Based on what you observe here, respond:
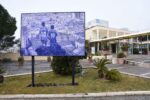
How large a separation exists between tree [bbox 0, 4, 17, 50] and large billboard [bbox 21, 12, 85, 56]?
2046cm

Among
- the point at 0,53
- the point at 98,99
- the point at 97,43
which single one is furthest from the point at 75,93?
the point at 97,43

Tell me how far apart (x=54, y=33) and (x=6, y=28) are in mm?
22031

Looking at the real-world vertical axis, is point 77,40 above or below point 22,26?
below

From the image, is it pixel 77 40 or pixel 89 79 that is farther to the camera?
pixel 89 79

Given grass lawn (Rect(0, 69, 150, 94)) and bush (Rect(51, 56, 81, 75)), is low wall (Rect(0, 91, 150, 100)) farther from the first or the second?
bush (Rect(51, 56, 81, 75))

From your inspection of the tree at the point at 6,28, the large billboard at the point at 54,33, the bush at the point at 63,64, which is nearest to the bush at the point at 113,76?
the large billboard at the point at 54,33

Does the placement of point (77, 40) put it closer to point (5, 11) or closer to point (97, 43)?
point (5, 11)

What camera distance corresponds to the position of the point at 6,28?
28.6 meters

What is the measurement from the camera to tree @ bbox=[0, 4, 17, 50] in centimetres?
2816

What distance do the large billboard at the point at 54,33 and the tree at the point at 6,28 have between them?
2046 centimetres

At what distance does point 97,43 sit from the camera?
52281 millimetres

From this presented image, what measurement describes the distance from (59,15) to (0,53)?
26.5 m

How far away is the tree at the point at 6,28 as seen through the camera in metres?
28.2

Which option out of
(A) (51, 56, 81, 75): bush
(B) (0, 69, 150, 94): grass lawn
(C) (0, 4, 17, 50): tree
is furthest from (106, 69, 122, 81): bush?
(C) (0, 4, 17, 50): tree
